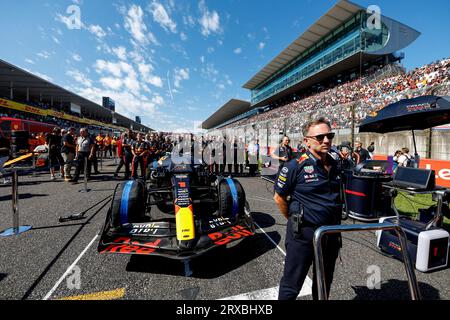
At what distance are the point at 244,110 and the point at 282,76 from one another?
20436mm

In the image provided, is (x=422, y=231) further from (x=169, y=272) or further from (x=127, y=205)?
(x=127, y=205)

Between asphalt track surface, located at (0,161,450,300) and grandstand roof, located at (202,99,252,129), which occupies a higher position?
grandstand roof, located at (202,99,252,129)

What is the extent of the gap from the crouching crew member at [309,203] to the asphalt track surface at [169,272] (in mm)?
457

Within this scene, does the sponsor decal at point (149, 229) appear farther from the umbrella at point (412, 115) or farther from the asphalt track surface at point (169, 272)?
the umbrella at point (412, 115)

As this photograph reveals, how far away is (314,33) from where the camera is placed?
97.2 ft

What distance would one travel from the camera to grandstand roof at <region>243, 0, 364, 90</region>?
2450cm

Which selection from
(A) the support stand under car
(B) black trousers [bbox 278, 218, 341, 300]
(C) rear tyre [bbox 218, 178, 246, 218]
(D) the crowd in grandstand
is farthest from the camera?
(D) the crowd in grandstand

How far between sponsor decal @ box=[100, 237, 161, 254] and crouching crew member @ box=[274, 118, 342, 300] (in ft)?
4.34

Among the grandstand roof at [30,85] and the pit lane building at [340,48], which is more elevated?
the pit lane building at [340,48]

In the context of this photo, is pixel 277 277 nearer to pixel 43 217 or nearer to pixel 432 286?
pixel 432 286

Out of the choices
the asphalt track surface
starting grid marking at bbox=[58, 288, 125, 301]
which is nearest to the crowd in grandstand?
the asphalt track surface

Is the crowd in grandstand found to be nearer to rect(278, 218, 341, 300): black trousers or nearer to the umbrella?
the umbrella

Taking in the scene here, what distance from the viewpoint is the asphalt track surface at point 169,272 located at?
2084mm

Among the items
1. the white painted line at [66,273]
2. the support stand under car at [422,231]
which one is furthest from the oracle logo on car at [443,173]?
the white painted line at [66,273]
